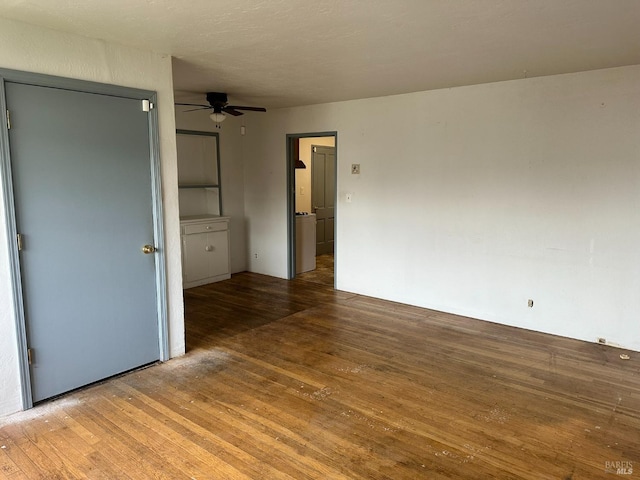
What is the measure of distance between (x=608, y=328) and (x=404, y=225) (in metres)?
2.25

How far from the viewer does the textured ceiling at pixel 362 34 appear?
95.2 inches

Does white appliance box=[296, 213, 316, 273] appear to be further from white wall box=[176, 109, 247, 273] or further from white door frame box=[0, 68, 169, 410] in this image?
white door frame box=[0, 68, 169, 410]

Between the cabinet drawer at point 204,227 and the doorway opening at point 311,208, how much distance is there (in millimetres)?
970

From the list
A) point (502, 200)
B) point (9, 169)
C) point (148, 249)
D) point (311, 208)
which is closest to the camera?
point (9, 169)

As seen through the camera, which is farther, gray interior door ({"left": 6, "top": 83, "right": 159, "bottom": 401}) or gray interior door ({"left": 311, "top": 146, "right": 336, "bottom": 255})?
gray interior door ({"left": 311, "top": 146, "right": 336, "bottom": 255})

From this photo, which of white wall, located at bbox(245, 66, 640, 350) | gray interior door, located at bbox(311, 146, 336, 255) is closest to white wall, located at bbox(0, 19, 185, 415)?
white wall, located at bbox(245, 66, 640, 350)

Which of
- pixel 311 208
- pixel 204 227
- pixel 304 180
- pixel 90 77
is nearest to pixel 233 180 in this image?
pixel 204 227

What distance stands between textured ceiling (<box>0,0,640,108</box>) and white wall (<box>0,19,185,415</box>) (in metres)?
0.10

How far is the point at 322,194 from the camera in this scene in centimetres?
819

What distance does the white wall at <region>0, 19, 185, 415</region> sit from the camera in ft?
8.80

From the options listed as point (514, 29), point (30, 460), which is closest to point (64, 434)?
point (30, 460)

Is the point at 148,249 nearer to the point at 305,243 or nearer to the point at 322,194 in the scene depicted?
the point at 305,243

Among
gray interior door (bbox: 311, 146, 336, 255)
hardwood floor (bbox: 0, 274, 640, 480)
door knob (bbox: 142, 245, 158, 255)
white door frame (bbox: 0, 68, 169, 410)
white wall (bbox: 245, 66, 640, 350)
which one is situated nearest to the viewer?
hardwood floor (bbox: 0, 274, 640, 480)

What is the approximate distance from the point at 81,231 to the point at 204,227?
9.70ft
